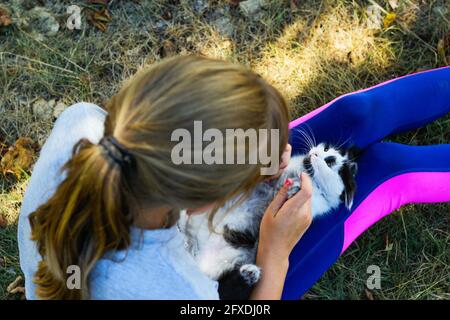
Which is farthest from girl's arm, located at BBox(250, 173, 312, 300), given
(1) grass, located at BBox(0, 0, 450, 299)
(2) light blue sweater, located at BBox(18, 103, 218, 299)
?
(1) grass, located at BBox(0, 0, 450, 299)

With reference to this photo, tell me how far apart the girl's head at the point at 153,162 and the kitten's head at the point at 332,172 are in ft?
1.75

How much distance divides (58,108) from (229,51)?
0.77 metres

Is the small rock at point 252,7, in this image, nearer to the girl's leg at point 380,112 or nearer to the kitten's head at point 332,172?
the girl's leg at point 380,112

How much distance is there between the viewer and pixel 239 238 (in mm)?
1554

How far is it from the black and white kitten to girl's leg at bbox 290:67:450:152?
0.28ft

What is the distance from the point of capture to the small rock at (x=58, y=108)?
6.76 feet

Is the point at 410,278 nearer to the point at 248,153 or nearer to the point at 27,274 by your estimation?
the point at 248,153

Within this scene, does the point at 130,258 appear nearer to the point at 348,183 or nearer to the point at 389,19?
the point at 348,183

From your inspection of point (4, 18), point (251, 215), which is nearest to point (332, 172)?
point (251, 215)

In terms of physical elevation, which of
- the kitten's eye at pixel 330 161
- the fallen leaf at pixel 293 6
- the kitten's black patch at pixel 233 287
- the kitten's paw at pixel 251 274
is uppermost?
the fallen leaf at pixel 293 6

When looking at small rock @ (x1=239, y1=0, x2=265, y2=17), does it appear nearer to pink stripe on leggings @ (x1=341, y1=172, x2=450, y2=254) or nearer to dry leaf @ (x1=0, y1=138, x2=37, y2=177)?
pink stripe on leggings @ (x1=341, y1=172, x2=450, y2=254)

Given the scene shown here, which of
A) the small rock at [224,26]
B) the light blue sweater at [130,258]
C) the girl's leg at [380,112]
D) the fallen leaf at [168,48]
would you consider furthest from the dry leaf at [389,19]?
the light blue sweater at [130,258]

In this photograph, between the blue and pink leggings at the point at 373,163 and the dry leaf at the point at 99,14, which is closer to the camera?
the blue and pink leggings at the point at 373,163
